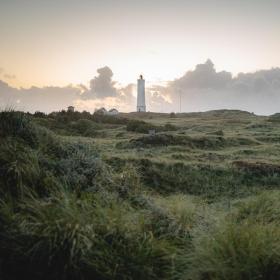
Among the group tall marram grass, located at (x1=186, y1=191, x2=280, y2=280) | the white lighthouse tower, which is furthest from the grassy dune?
the white lighthouse tower

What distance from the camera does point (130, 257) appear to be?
5.74 metres

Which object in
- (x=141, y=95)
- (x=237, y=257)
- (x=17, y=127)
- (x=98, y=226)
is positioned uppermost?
(x=141, y=95)

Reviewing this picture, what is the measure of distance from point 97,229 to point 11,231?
1290mm

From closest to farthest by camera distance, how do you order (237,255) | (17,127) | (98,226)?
1. (237,255)
2. (98,226)
3. (17,127)

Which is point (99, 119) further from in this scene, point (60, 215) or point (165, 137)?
point (60, 215)

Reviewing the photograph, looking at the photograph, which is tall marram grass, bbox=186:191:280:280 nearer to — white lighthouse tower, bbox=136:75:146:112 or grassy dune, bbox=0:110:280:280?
grassy dune, bbox=0:110:280:280

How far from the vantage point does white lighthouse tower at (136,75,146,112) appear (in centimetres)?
8731

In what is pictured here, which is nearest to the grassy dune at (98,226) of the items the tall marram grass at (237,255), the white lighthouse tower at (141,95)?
the tall marram grass at (237,255)

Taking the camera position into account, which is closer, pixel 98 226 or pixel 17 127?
pixel 98 226

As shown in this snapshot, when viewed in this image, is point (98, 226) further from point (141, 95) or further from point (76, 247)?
point (141, 95)

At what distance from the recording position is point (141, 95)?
88812mm

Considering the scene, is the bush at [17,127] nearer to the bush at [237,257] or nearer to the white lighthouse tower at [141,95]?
the bush at [237,257]

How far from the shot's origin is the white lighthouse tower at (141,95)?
8731cm

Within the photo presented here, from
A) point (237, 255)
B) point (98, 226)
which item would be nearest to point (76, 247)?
point (98, 226)
